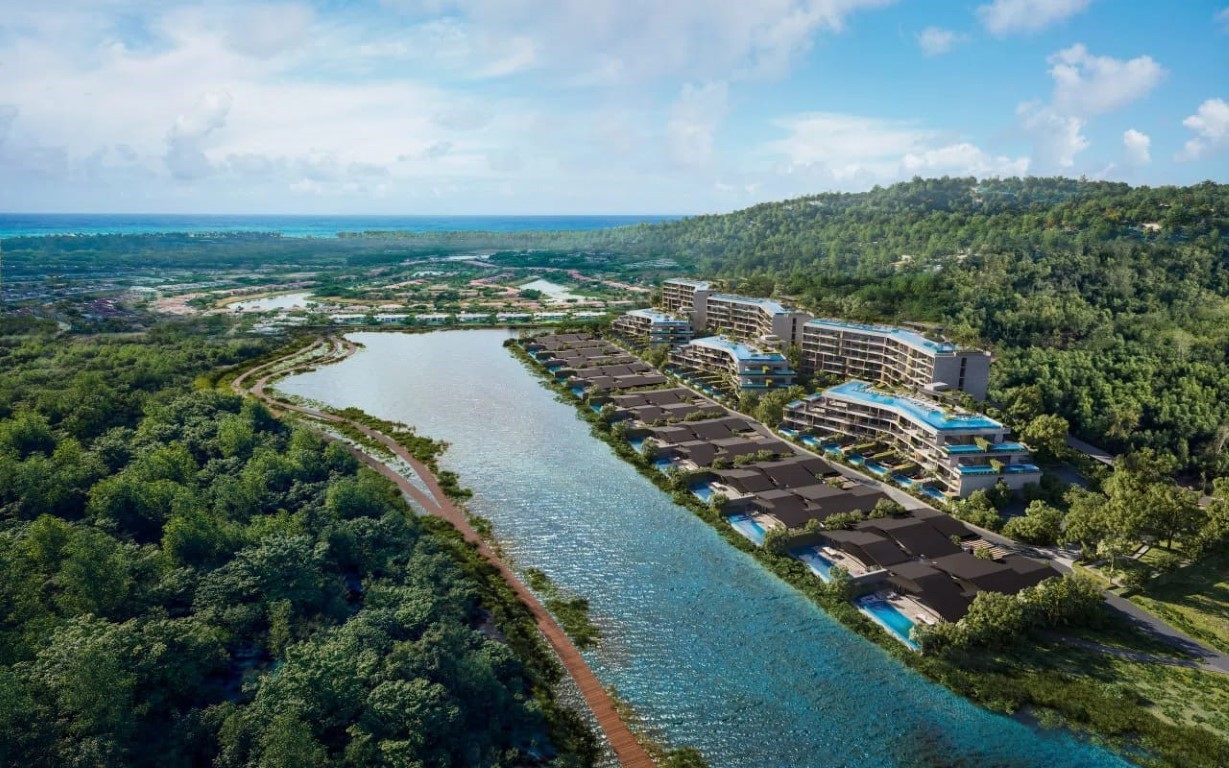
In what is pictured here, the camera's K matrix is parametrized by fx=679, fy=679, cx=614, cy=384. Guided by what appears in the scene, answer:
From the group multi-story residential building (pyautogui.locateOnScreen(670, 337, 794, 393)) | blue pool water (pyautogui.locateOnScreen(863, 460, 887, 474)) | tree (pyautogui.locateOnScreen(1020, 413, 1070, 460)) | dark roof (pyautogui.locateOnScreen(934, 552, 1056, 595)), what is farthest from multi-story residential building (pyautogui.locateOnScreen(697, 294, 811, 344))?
dark roof (pyautogui.locateOnScreen(934, 552, 1056, 595))

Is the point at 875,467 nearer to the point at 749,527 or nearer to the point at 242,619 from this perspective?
the point at 749,527

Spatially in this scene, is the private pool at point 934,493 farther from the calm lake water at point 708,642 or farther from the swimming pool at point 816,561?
the calm lake water at point 708,642

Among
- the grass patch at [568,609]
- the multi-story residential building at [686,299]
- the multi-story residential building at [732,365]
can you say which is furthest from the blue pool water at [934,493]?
the multi-story residential building at [686,299]

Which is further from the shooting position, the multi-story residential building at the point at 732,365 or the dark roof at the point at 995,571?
the multi-story residential building at the point at 732,365

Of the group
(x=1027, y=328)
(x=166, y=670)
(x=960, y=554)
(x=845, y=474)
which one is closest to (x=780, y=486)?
(x=845, y=474)

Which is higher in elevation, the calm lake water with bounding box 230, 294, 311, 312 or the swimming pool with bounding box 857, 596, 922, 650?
the calm lake water with bounding box 230, 294, 311, 312

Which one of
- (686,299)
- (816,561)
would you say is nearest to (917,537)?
(816,561)

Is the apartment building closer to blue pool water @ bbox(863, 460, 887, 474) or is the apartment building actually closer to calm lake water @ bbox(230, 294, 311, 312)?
blue pool water @ bbox(863, 460, 887, 474)
